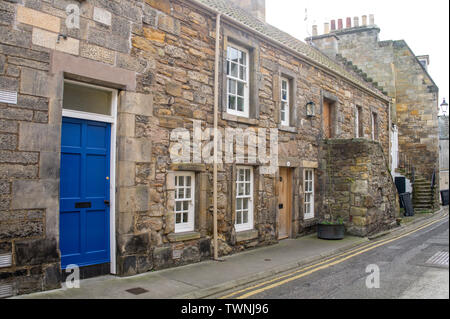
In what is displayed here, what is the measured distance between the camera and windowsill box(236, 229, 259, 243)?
9.39 m

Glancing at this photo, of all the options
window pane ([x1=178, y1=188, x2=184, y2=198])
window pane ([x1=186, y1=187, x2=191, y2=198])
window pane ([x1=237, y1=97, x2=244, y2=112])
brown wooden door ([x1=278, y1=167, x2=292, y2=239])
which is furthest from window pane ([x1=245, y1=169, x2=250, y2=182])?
window pane ([x1=178, y1=188, x2=184, y2=198])

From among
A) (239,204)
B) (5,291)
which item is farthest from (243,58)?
(5,291)

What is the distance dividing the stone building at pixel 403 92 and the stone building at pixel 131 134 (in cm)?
1236

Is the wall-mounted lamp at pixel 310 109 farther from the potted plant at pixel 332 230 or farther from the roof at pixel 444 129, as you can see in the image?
the roof at pixel 444 129

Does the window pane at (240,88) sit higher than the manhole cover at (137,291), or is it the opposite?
the window pane at (240,88)

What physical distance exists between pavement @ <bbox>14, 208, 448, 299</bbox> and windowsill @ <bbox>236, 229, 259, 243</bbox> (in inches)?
13.3

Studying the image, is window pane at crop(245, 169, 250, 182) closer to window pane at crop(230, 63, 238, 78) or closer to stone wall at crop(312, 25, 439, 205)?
window pane at crop(230, 63, 238, 78)

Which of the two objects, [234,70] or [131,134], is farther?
[234,70]

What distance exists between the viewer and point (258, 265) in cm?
812

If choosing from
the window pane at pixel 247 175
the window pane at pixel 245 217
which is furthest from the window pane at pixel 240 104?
the window pane at pixel 245 217

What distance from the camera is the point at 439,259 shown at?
8.34 metres

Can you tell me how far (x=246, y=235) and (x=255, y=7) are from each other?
8.26 m

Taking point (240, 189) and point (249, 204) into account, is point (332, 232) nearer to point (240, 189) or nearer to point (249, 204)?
point (249, 204)

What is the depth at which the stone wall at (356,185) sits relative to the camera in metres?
12.5
